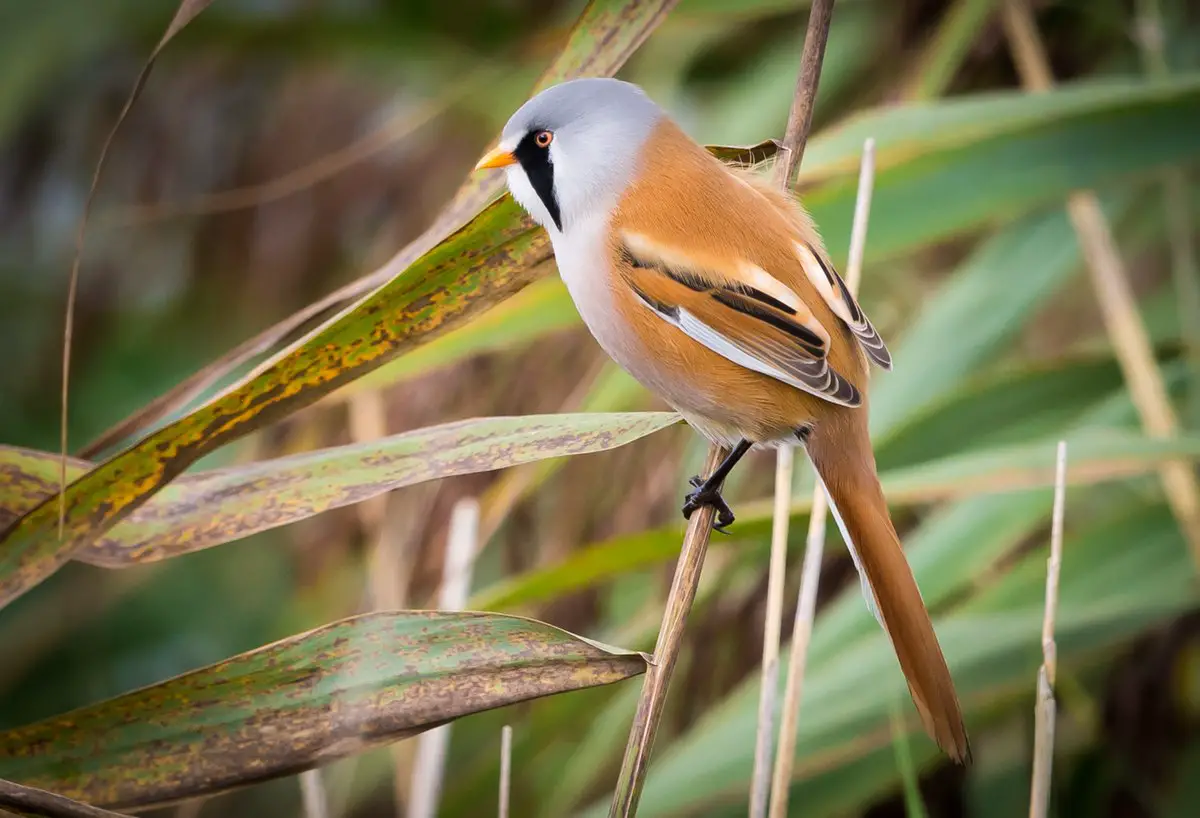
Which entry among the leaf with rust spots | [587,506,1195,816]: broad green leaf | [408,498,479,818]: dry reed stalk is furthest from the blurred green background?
the leaf with rust spots

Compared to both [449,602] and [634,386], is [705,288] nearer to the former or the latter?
[449,602]

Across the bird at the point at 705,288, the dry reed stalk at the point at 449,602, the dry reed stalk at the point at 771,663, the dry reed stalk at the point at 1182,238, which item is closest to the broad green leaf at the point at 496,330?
the dry reed stalk at the point at 449,602

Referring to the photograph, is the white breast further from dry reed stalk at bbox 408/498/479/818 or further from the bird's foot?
dry reed stalk at bbox 408/498/479/818

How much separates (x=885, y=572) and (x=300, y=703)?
0.52 metres

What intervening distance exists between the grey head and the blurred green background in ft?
0.93

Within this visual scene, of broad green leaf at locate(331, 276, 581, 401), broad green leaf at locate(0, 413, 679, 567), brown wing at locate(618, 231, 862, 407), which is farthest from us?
broad green leaf at locate(331, 276, 581, 401)

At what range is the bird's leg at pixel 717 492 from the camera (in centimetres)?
A: 119

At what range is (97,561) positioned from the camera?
100 cm

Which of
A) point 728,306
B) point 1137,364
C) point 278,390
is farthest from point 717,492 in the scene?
point 1137,364

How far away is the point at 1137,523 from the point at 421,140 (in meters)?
1.85

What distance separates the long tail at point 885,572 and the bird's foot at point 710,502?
111 mm

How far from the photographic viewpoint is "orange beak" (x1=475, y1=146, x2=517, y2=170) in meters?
1.08

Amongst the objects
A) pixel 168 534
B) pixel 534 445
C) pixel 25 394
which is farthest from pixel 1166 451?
pixel 25 394

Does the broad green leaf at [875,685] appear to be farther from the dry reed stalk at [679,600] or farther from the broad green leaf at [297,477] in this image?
the broad green leaf at [297,477]
